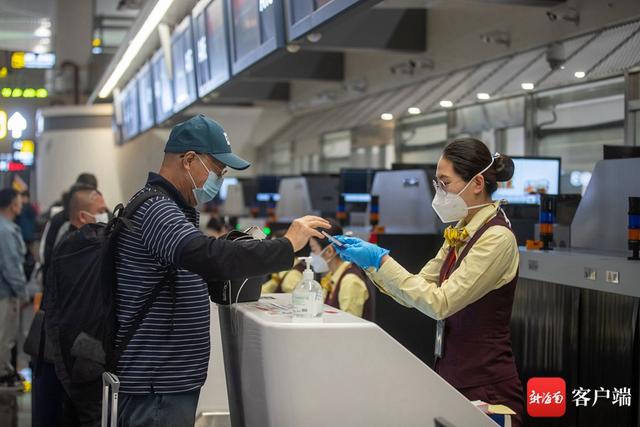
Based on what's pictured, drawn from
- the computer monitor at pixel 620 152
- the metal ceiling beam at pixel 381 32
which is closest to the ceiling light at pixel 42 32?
the metal ceiling beam at pixel 381 32

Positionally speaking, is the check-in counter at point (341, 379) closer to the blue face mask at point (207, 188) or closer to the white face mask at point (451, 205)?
the blue face mask at point (207, 188)

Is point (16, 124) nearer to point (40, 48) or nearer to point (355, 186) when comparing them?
point (355, 186)

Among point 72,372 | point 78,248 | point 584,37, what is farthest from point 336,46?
point 72,372

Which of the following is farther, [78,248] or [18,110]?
[18,110]

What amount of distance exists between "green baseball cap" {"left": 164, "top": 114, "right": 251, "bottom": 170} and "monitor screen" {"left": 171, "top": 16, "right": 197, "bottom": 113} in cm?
650

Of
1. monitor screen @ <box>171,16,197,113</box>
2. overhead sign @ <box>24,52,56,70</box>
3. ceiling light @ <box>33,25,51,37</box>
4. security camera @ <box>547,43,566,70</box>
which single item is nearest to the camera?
overhead sign @ <box>24,52,56,70</box>

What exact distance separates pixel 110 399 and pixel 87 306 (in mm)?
510

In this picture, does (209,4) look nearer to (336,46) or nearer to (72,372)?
(336,46)

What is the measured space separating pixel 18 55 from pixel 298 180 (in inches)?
191

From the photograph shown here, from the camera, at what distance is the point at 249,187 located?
16531 millimetres

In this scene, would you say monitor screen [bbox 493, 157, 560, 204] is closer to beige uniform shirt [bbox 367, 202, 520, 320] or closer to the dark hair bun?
the dark hair bun

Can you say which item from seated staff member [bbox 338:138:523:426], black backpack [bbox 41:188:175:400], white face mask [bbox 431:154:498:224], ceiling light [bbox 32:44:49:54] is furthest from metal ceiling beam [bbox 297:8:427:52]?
ceiling light [bbox 32:44:49:54]

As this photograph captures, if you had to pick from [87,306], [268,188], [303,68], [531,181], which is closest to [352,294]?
[87,306]

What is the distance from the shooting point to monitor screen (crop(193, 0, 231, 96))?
7.93 m
